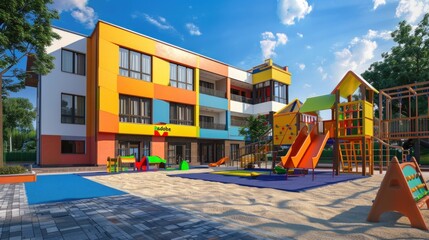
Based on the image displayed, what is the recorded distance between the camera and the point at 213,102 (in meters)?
29.0

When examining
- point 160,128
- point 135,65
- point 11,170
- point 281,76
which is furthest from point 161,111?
point 281,76

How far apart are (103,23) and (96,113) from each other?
7164 millimetres

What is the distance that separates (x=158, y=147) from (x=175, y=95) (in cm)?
522

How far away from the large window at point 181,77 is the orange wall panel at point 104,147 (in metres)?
7.89

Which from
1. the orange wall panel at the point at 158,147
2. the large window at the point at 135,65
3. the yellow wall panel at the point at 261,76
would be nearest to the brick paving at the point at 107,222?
the large window at the point at 135,65

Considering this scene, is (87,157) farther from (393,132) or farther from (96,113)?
(393,132)

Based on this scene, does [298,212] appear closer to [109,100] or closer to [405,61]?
[109,100]

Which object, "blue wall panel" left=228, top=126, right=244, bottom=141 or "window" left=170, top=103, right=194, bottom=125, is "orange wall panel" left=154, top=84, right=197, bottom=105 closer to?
"window" left=170, top=103, right=194, bottom=125

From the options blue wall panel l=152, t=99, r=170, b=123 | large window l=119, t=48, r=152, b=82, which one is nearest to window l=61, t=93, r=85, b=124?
large window l=119, t=48, r=152, b=82

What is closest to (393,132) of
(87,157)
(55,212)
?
(55,212)

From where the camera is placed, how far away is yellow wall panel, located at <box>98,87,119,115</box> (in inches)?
808

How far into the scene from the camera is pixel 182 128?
2575 cm

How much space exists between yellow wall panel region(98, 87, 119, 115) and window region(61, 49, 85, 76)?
141 inches

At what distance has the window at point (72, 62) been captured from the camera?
2156 cm
